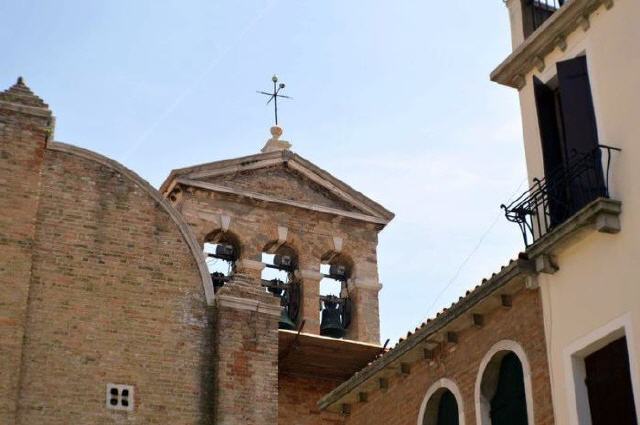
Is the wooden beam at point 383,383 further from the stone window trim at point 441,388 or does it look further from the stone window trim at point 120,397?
the stone window trim at point 120,397

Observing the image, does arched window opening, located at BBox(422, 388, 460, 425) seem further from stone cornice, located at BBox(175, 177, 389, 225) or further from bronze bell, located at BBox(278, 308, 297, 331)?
stone cornice, located at BBox(175, 177, 389, 225)

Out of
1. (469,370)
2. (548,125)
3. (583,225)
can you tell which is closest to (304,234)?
(469,370)

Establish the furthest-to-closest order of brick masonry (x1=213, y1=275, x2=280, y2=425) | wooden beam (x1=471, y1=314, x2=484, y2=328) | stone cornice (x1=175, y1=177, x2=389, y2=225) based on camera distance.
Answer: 1. stone cornice (x1=175, y1=177, x2=389, y2=225)
2. brick masonry (x1=213, y1=275, x2=280, y2=425)
3. wooden beam (x1=471, y1=314, x2=484, y2=328)

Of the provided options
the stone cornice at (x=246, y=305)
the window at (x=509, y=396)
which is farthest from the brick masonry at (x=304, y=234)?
the window at (x=509, y=396)

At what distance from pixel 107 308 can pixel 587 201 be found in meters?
8.22

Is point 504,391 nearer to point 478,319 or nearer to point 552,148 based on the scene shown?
point 478,319

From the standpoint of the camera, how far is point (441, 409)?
1789 centimetres

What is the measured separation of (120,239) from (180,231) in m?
1.02

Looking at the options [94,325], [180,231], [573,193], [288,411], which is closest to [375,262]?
[288,411]

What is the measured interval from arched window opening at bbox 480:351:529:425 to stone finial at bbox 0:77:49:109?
28.8 feet

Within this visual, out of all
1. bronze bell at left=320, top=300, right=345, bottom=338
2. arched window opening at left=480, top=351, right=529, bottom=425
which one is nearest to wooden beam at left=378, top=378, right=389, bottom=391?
arched window opening at left=480, top=351, right=529, bottom=425

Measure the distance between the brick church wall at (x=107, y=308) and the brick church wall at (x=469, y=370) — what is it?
2.87 m

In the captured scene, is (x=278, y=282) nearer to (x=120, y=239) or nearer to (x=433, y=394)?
(x=120, y=239)

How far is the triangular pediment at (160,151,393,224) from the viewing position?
27078 millimetres
